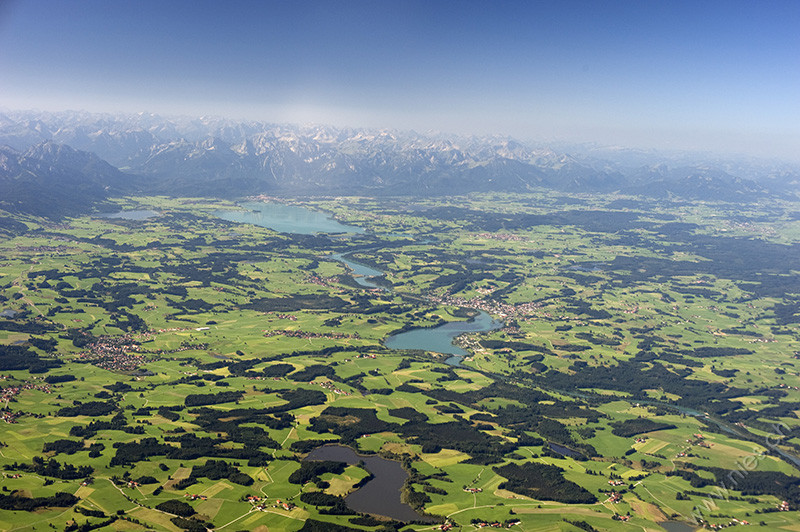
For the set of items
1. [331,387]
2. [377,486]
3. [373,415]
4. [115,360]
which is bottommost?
[377,486]

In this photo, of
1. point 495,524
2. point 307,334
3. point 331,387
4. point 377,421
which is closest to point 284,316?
point 307,334

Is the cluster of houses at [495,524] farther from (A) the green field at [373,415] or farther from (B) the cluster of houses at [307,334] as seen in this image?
(B) the cluster of houses at [307,334]

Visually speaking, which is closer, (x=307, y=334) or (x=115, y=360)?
(x=115, y=360)

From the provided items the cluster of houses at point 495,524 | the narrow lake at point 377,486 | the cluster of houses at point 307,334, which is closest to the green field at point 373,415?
the cluster of houses at point 495,524

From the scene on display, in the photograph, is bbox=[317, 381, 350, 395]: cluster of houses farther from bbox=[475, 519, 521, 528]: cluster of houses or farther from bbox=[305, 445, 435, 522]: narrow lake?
bbox=[475, 519, 521, 528]: cluster of houses

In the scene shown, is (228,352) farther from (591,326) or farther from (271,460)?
(591,326)

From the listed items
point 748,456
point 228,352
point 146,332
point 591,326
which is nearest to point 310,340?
point 228,352

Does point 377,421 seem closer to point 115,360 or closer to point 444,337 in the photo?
point 444,337
